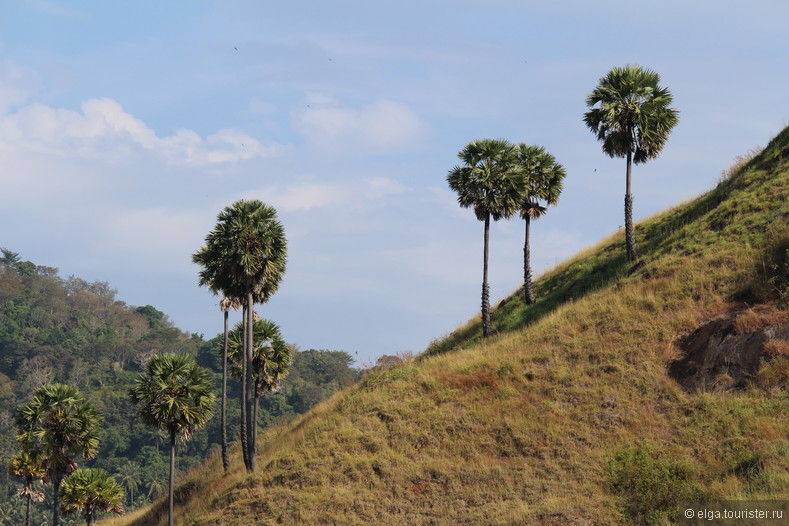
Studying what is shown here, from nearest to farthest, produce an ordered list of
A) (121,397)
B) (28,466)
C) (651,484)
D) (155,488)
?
1. (651,484)
2. (28,466)
3. (155,488)
4. (121,397)

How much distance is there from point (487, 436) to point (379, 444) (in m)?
5.58

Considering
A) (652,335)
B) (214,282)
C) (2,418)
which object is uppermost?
(214,282)

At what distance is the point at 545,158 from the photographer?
62.6 m

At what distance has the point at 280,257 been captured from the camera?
5250cm

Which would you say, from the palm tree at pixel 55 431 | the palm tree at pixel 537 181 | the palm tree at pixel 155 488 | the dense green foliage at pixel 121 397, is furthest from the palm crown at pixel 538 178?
the palm tree at pixel 155 488

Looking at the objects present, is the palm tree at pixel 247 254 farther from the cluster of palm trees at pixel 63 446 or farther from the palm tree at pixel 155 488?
the palm tree at pixel 155 488

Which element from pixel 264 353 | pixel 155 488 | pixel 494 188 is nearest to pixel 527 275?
pixel 494 188

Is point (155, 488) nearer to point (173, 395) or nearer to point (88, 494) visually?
point (88, 494)

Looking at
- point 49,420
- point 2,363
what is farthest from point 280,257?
point 2,363

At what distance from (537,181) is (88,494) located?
37684 millimetres

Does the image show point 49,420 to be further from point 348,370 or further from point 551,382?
point 348,370

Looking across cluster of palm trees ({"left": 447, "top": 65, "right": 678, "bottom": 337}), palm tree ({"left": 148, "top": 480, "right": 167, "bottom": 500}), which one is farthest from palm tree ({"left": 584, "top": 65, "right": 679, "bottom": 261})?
palm tree ({"left": 148, "top": 480, "right": 167, "bottom": 500})

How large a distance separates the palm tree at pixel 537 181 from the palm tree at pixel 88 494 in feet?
103

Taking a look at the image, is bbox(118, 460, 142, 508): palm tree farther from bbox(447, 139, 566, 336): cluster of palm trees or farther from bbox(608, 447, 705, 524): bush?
bbox(608, 447, 705, 524): bush
